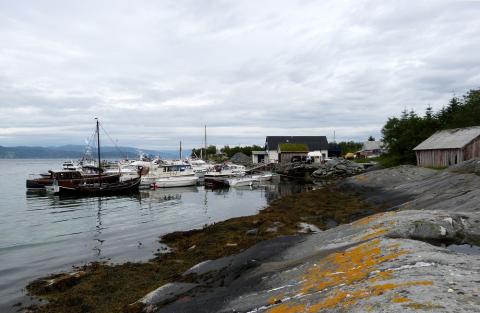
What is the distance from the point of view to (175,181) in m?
59.0

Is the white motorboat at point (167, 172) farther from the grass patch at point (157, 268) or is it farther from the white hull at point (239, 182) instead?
the grass patch at point (157, 268)

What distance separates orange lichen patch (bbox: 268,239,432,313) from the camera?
6193 mm

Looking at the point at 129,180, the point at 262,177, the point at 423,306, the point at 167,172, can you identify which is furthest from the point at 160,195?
the point at 423,306

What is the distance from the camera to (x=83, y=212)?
3553cm

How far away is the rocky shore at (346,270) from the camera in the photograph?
585 centimetres

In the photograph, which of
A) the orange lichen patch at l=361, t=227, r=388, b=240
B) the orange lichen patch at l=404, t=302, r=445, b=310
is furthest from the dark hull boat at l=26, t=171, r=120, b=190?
the orange lichen patch at l=404, t=302, r=445, b=310

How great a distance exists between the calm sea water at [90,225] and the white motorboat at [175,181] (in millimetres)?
6473

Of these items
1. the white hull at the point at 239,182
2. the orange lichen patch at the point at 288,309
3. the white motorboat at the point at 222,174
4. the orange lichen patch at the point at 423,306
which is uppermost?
the orange lichen patch at the point at 423,306

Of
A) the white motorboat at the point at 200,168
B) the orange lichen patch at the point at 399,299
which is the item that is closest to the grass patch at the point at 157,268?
the orange lichen patch at the point at 399,299

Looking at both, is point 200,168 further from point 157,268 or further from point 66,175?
point 157,268

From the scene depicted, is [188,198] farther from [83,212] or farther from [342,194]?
[342,194]

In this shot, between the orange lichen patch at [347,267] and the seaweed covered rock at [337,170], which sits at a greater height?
the orange lichen patch at [347,267]

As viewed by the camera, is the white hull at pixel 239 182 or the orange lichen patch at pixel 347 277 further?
the white hull at pixel 239 182

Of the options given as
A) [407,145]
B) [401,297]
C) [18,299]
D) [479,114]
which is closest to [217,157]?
[407,145]
